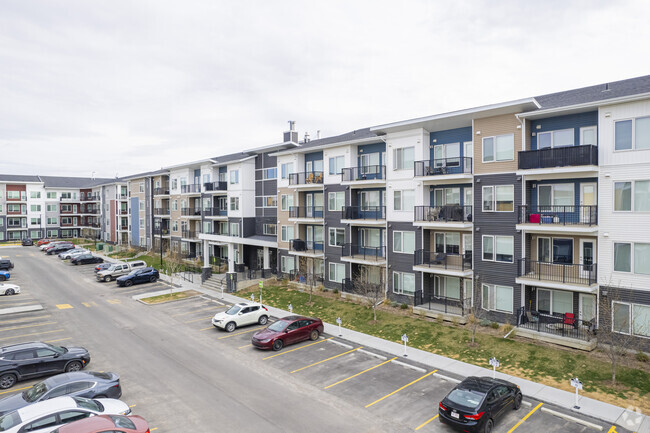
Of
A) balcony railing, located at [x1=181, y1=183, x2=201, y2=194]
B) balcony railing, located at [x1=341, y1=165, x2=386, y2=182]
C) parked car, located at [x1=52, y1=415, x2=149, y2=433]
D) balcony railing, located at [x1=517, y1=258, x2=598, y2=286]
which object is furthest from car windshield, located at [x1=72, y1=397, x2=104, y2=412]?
balcony railing, located at [x1=181, y1=183, x2=201, y2=194]

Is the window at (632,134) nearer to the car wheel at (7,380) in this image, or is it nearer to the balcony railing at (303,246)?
the balcony railing at (303,246)

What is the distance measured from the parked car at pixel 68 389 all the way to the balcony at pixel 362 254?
725 inches

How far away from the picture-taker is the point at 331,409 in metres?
14.5

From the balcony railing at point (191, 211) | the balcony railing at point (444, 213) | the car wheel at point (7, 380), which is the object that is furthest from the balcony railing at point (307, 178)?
the car wheel at point (7, 380)

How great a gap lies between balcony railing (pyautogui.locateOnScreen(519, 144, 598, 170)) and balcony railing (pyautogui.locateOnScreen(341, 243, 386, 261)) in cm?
1221

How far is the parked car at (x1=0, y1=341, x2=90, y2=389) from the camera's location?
54.4 feet

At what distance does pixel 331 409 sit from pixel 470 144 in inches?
738

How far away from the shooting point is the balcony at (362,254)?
96.3 ft

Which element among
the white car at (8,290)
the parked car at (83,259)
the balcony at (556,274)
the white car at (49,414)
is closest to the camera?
the white car at (49,414)

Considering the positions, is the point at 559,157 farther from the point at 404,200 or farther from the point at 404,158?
the point at 404,200

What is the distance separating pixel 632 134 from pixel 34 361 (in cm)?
3017

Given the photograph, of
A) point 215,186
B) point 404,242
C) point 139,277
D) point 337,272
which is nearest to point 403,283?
point 404,242

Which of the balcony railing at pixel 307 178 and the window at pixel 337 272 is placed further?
the balcony railing at pixel 307 178

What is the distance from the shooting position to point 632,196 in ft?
62.3
